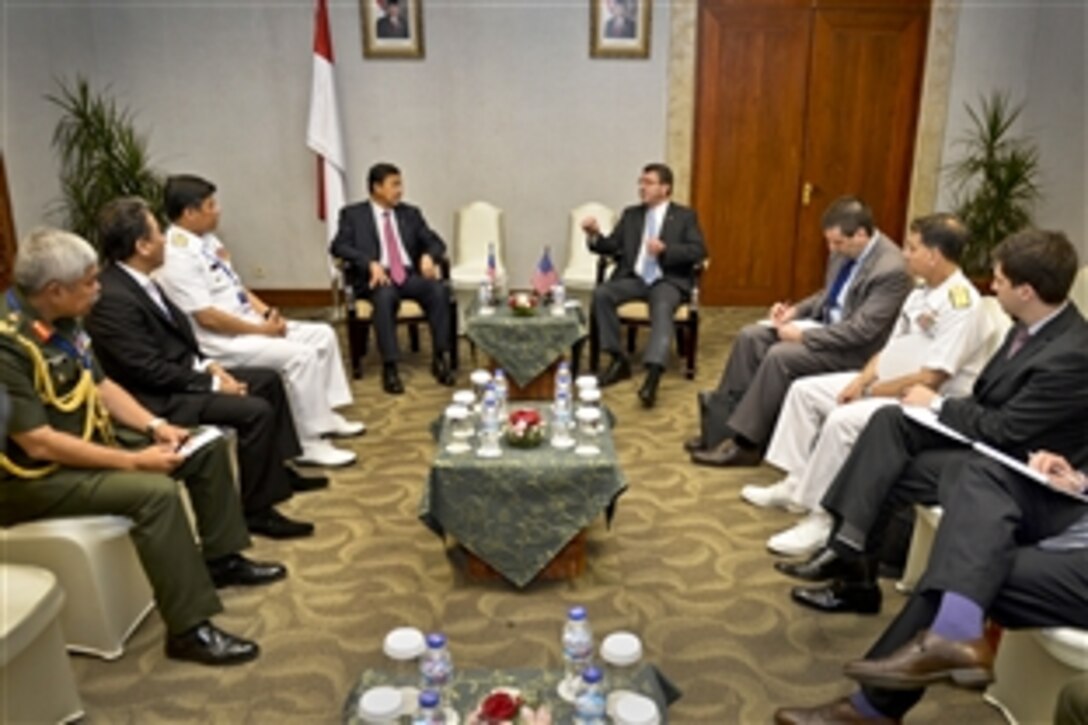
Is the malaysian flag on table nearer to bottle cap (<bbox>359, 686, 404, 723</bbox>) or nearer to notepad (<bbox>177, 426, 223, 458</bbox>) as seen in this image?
notepad (<bbox>177, 426, 223, 458</bbox>)

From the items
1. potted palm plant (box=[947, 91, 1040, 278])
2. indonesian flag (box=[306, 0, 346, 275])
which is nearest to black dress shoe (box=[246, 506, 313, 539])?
indonesian flag (box=[306, 0, 346, 275])

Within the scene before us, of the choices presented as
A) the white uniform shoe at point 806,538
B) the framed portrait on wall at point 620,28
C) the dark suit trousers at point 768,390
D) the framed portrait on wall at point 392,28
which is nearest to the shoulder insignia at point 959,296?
the dark suit trousers at point 768,390

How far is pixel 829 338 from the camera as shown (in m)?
3.99

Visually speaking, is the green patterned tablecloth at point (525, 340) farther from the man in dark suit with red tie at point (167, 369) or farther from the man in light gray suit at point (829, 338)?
the man in dark suit with red tie at point (167, 369)

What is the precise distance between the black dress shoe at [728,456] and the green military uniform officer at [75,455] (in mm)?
2251

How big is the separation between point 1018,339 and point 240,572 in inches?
108

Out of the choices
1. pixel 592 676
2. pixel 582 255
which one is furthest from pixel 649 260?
pixel 592 676

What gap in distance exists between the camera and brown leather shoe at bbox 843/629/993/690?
2127 millimetres

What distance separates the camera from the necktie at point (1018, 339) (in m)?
2.71

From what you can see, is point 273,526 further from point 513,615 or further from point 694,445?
point 694,445

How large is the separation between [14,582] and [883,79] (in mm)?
6372

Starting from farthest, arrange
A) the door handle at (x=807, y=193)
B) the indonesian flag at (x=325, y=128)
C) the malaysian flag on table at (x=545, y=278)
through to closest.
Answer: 1. the door handle at (x=807, y=193)
2. the indonesian flag at (x=325, y=128)
3. the malaysian flag on table at (x=545, y=278)

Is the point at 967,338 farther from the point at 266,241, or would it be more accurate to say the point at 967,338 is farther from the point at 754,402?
the point at 266,241

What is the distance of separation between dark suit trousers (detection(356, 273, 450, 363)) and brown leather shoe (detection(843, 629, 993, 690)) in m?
3.58
